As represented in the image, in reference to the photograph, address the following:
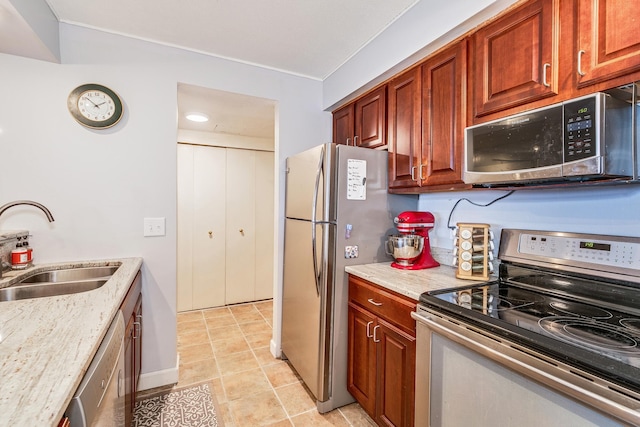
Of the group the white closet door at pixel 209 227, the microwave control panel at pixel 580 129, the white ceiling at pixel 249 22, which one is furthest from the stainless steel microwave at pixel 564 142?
the white closet door at pixel 209 227

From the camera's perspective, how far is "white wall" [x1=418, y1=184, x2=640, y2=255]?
Answer: 125 cm

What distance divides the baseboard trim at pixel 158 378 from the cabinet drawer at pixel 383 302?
142 cm

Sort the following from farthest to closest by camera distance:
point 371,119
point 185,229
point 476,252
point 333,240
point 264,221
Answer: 1. point 264,221
2. point 185,229
3. point 371,119
4. point 333,240
5. point 476,252

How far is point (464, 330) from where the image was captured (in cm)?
112

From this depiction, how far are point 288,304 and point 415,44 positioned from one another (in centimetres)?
196

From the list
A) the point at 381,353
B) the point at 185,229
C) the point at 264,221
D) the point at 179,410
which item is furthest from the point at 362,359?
the point at 185,229

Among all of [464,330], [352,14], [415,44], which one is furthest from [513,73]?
[464,330]

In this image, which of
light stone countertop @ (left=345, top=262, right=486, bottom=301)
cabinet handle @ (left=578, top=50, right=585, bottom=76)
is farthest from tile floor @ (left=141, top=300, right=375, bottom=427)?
cabinet handle @ (left=578, top=50, right=585, bottom=76)

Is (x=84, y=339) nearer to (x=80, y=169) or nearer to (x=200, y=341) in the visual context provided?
(x=80, y=169)

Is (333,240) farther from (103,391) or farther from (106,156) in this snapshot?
(106,156)

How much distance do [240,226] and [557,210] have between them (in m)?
3.30

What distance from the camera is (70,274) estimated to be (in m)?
1.81

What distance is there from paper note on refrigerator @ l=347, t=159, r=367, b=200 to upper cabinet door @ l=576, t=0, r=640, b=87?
1093 mm

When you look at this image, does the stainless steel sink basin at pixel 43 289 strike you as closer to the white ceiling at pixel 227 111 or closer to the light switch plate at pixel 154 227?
the light switch plate at pixel 154 227
